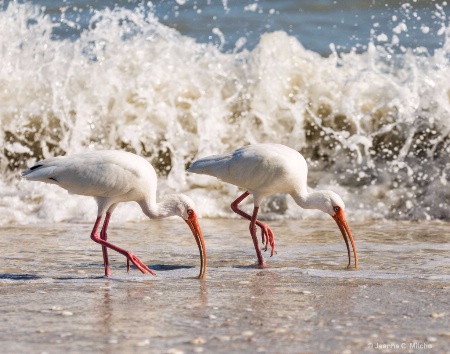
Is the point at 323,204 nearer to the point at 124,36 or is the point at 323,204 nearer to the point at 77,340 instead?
the point at 77,340

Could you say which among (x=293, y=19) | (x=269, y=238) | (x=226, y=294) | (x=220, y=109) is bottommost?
(x=226, y=294)

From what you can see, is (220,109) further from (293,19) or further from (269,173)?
(269,173)

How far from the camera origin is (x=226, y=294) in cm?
572

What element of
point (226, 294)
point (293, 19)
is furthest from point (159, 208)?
point (293, 19)

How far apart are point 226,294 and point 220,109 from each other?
6389mm

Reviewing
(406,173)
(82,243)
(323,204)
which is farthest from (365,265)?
(406,173)

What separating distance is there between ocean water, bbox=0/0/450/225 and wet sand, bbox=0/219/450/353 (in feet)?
5.33

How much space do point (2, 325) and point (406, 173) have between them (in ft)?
22.0

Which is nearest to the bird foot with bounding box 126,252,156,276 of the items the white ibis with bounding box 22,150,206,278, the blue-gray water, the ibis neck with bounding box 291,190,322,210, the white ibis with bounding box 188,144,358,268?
the white ibis with bounding box 22,150,206,278

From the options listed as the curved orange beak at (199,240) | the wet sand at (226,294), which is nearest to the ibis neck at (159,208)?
the curved orange beak at (199,240)

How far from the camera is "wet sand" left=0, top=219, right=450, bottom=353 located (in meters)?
4.48

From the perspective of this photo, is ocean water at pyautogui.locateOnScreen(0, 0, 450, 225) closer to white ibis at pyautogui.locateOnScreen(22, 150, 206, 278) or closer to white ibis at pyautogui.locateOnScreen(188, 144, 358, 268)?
white ibis at pyautogui.locateOnScreen(188, 144, 358, 268)

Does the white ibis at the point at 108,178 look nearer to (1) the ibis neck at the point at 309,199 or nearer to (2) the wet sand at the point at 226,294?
(2) the wet sand at the point at 226,294

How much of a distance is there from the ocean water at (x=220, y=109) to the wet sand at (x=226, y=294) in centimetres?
163
